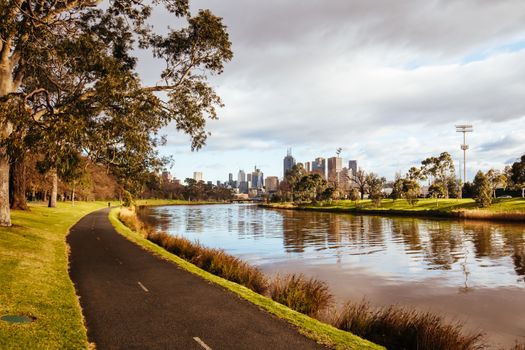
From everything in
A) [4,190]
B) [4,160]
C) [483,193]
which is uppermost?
[4,160]

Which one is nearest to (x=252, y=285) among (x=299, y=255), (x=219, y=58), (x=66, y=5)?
(x=299, y=255)

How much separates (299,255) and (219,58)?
14769 mm

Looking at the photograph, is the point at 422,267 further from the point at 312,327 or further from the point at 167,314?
the point at 167,314

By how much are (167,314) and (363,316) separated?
19.1ft

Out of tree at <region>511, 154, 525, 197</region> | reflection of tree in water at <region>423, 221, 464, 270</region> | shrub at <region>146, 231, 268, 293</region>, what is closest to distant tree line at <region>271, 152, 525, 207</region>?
tree at <region>511, 154, 525, 197</region>

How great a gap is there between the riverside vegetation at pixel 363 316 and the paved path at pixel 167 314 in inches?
90.1

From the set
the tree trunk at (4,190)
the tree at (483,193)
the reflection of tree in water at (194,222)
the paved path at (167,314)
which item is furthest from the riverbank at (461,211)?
the tree trunk at (4,190)

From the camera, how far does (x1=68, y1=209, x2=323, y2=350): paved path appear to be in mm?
9195

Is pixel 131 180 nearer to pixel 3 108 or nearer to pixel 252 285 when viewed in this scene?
pixel 3 108

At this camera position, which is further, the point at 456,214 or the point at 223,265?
the point at 456,214

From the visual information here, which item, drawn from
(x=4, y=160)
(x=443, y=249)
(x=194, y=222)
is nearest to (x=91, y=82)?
(x=4, y=160)

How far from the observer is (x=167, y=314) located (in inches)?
444

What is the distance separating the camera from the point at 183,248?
25938 millimetres

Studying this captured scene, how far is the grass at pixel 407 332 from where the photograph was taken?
9.92 meters
